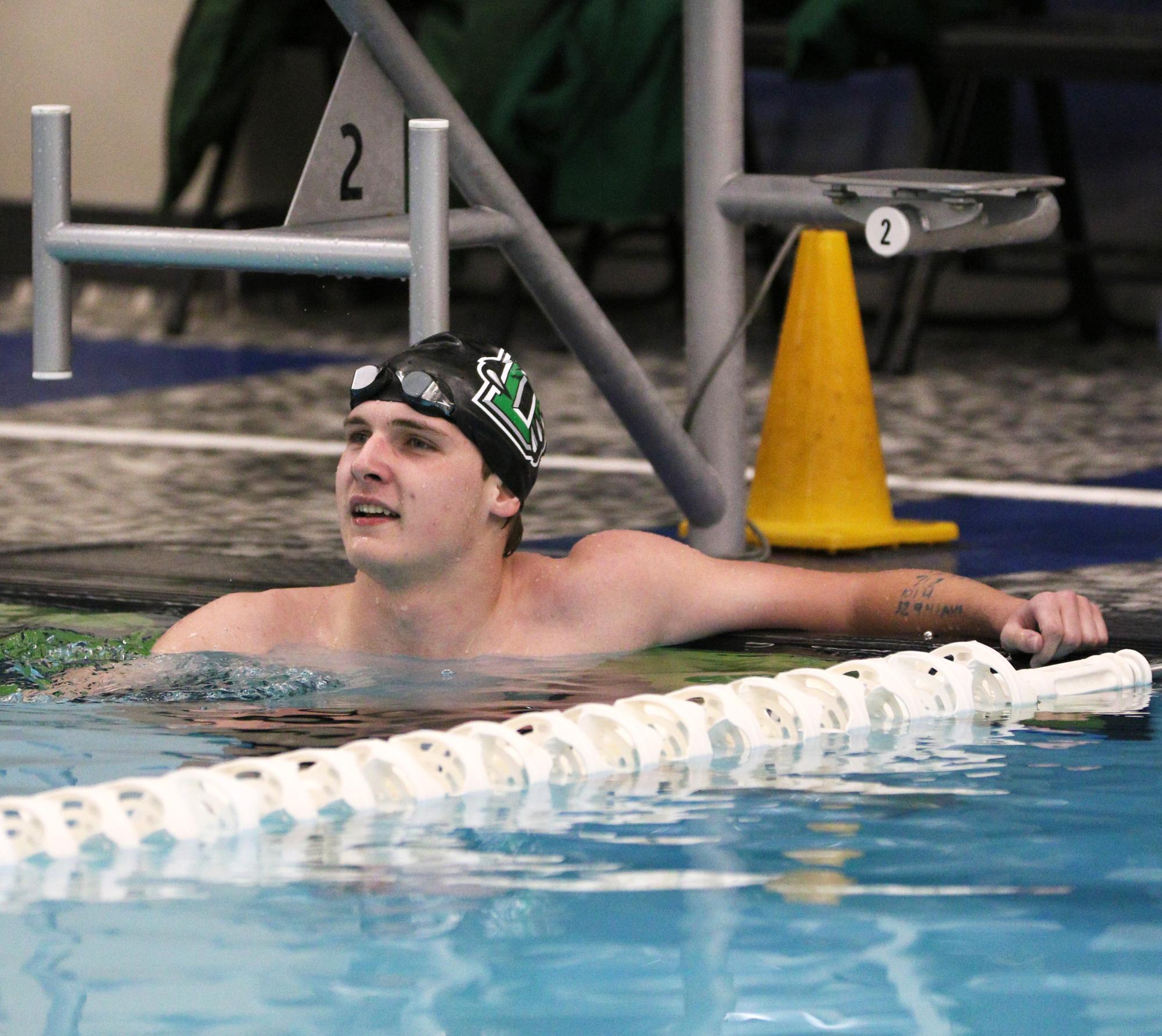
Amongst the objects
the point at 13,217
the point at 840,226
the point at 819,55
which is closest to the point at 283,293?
the point at 13,217

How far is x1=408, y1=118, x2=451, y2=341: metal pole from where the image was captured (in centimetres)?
366

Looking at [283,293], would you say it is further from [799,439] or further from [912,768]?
[912,768]

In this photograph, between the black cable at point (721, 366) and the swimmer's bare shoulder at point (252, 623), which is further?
the black cable at point (721, 366)

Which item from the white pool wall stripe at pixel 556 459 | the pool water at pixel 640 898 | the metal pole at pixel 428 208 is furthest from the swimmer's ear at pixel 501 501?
the white pool wall stripe at pixel 556 459

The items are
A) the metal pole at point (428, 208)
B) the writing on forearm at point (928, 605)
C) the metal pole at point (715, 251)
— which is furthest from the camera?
the metal pole at point (715, 251)

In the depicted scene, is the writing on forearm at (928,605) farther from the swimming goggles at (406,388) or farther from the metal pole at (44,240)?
the metal pole at (44,240)

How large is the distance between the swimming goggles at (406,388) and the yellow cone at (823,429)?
1.36 meters

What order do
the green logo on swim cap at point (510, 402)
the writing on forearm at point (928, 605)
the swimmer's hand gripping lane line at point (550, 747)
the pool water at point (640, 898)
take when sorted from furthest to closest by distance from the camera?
1. the writing on forearm at point (928, 605)
2. the green logo on swim cap at point (510, 402)
3. the swimmer's hand gripping lane line at point (550, 747)
4. the pool water at point (640, 898)

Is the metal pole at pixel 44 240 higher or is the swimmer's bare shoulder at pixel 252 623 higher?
the metal pole at pixel 44 240

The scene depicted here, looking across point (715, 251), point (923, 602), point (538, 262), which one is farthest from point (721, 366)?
point (923, 602)

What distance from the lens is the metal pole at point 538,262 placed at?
157 inches

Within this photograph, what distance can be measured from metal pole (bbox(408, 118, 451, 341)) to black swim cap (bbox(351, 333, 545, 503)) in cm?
9

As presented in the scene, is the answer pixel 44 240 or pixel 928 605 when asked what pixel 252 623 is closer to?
pixel 44 240

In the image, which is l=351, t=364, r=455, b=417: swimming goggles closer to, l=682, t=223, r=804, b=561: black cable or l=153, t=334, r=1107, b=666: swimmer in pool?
l=153, t=334, r=1107, b=666: swimmer in pool
